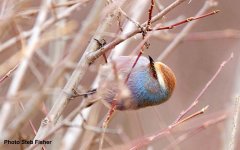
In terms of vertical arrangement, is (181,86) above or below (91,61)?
above

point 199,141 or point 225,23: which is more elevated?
point 225,23

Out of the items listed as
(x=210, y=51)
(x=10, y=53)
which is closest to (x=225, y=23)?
(x=210, y=51)

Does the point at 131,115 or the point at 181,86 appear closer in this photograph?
the point at 131,115

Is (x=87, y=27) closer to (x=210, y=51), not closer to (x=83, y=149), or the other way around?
(x=83, y=149)

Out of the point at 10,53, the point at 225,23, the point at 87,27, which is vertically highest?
the point at 225,23

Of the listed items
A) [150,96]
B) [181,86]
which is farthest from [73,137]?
[181,86]

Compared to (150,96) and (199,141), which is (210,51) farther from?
(150,96)

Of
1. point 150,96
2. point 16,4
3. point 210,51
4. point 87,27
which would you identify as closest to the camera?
point 87,27

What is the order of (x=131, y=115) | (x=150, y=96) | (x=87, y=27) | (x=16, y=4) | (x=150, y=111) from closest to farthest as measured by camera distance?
(x=87, y=27) < (x=16, y=4) < (x=150, y=96) < (x=131, y=115) < (x=150, y=111)

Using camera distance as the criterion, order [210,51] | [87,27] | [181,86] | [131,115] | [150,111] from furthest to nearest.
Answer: [210,51] < [181,86] < [150,111] < [131,115] < [87,27]
